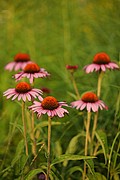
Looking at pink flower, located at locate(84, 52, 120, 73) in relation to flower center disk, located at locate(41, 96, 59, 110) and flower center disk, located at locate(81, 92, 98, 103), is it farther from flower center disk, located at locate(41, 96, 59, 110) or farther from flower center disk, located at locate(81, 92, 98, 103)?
flower center disk, located at locate(41, 96, 59, 110)

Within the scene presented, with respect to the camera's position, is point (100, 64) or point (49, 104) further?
point (100, 64)

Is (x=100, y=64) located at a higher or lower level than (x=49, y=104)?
higher

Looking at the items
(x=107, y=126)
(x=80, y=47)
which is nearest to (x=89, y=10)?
(x=80, y=47)

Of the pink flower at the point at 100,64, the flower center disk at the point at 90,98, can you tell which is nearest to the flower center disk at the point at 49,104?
the flower center disk at the point at 90,98

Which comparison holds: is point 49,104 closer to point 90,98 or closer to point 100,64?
point 90,98

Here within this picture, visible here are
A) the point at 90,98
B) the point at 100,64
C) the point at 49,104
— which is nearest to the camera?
the point at 49,104

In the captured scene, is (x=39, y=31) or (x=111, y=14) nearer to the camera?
(x=111, y=14)

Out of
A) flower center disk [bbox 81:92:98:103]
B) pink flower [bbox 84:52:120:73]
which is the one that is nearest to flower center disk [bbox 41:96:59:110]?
flower center disk [bbox 81:92:98:103]

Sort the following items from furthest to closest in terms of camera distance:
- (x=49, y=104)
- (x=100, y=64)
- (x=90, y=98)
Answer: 1. (x=100, y=64)
2. (x=90, y=98)
3. (x=49, y=104)

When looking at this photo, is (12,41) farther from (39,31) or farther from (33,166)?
(33,166)

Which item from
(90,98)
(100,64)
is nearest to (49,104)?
(90,98)

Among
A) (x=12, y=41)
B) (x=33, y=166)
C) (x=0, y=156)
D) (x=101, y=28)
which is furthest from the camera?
(x=12, y=41)
